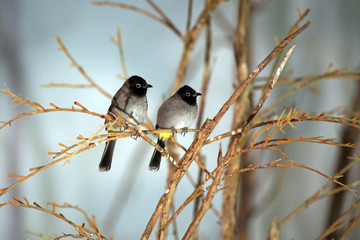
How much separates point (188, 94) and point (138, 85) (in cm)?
8

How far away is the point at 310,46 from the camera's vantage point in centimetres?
134

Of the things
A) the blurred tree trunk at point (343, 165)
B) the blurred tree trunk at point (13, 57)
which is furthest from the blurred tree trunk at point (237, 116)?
the blurred tree trunk at point (13, 57)

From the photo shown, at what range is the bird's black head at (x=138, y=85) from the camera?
17.1 inches

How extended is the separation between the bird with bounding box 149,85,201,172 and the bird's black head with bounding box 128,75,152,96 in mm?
64

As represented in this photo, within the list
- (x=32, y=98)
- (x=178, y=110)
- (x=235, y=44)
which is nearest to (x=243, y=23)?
(x=235, y=44)

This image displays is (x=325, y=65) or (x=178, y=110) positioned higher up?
(x=325, y=65)

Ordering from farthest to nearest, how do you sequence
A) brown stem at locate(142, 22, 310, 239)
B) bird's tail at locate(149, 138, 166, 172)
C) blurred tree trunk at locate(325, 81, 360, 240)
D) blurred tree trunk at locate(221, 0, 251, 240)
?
blurred tree trunk at locate(325, 81, 360, 240) → blurred tree trunk at locate(221, 0, 251, 240) → bird's tail at locate(149, 138, 166, 172) → brown stem at locate(142, 22, 310, 239)

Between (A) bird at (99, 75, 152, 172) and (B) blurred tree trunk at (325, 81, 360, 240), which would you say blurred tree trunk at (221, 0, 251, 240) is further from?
(B) blurred tree trunk at (325, 81, 360, 240)

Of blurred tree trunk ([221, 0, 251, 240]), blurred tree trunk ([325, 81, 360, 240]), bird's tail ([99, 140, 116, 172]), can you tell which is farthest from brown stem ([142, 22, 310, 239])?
blurred tree trunk ([325, 81, 360, 240])

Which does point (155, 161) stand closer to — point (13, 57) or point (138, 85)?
point (138, 85)

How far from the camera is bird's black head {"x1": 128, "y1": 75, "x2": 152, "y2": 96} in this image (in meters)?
0.44

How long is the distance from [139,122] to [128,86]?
49 millimetres

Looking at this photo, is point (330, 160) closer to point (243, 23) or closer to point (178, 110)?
point (243, 23)

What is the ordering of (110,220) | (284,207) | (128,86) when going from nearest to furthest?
(128,86) < (110,220) < (284,207)
